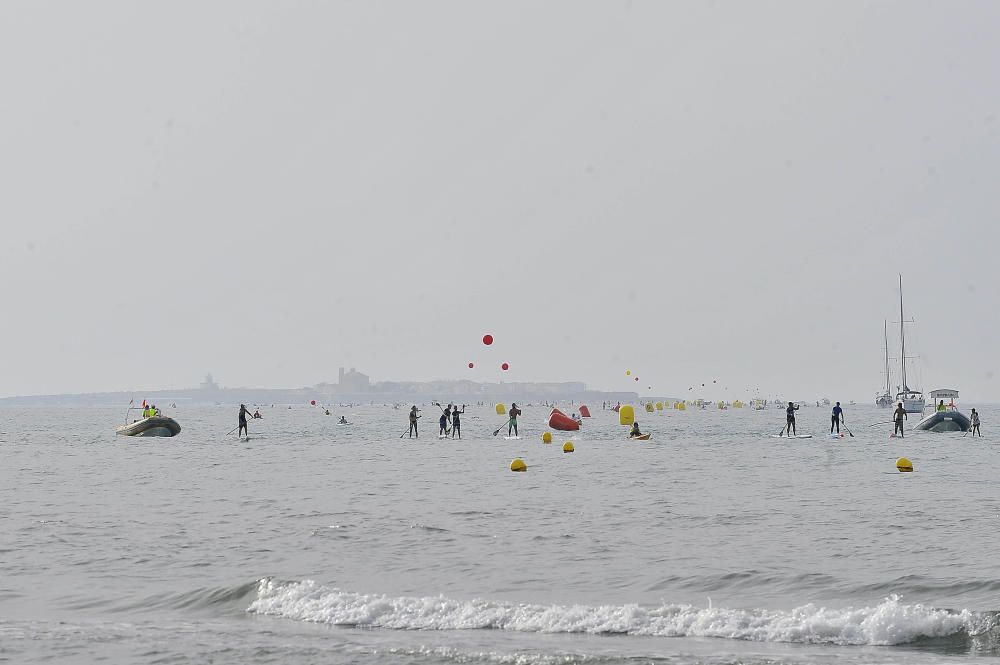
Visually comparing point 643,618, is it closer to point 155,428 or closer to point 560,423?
point 560,423

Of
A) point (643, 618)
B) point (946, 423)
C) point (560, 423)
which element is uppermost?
point (560, 423)

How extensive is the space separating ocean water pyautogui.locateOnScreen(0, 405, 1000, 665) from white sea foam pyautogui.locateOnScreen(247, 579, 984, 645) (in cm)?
4

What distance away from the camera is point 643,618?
14727 millimetres

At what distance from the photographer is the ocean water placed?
13664mm

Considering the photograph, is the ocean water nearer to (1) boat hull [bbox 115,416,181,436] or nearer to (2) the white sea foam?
(2) the white sea foam

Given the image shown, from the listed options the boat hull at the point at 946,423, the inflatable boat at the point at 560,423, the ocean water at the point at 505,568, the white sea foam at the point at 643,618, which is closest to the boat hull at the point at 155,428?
the inflatable boat at the point at 560,423

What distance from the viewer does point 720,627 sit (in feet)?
46.9

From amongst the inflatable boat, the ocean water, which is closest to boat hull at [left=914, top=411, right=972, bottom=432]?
the inflatable boat

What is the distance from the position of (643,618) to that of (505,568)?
4.42m

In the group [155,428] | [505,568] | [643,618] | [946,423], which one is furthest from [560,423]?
[643,618]

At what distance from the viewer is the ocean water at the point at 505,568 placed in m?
13.7

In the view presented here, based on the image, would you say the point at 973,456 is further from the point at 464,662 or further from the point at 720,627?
the point at 464,662

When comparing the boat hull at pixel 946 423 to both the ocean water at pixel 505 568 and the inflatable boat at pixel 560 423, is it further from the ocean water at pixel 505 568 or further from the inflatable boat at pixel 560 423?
the ocean water at pixel 505 568

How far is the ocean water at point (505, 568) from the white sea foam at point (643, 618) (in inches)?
1.5
